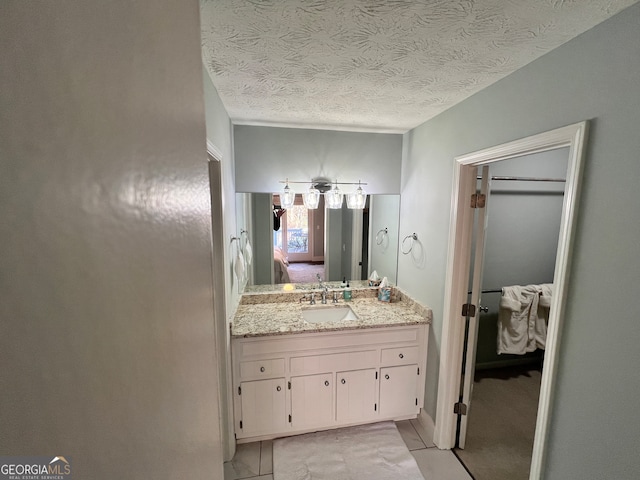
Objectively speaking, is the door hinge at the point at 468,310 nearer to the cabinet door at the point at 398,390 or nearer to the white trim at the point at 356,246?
the cabinet door at the point at 398,390

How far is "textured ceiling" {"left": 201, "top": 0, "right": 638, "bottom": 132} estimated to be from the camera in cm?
85

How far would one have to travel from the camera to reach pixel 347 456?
5.88 ft

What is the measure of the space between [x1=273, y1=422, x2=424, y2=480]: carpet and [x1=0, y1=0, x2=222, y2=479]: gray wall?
1.65 metres

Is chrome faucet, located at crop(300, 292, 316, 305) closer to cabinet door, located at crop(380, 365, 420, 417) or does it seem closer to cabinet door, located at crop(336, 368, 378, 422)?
cabinet door, located at crop(336, 368, 378, 422)

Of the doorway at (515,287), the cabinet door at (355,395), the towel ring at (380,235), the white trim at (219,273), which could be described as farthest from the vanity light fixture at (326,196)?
the cabinet door at (355,395)

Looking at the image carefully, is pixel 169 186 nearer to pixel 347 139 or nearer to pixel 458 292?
pixel 458 292

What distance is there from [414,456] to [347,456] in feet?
1.54

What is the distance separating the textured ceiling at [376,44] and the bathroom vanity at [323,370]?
150cm

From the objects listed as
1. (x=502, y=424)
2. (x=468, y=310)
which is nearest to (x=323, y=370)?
(x=468, y=310)

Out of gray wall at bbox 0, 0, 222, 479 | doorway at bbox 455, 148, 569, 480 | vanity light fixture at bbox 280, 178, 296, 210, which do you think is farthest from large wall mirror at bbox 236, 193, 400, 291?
gray wall at bbox 0, 0, 222, 479

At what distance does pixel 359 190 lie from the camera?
7.46 ft

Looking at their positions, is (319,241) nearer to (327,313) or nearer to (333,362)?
(327,313)

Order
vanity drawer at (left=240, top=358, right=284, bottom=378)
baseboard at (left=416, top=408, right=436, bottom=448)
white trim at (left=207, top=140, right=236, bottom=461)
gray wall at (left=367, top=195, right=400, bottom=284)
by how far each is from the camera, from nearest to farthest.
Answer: white trim at (left=207, top=140, right=236, bottom=461), vanity drawer at (left=240, top=358, right=284, bottom=378), baseboard at (left=416, top=408, right=436, bottom=448), gray wall at (left=367, top=195, right=400, bottom=284)

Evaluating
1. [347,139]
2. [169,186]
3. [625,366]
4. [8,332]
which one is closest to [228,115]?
[347,139]
